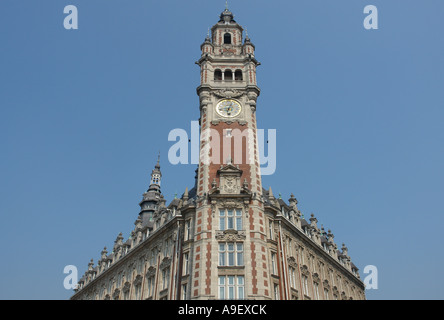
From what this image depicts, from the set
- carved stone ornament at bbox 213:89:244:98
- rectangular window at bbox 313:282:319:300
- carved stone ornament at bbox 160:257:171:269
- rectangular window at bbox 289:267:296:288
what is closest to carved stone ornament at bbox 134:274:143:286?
carved stone ornament at bbox 160:257:171:269

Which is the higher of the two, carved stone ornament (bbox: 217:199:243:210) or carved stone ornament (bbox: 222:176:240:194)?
carved stone ornament (bbox: 222:176:240:194)

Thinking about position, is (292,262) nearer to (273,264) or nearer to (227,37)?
(273,264)

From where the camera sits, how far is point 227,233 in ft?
151

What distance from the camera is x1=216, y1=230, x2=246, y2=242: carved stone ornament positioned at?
45.6m

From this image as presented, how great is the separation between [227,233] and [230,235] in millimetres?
425

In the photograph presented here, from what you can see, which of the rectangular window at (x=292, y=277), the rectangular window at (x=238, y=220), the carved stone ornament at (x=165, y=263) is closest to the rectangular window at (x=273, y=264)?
the rectangular window at (x=238, y=220)

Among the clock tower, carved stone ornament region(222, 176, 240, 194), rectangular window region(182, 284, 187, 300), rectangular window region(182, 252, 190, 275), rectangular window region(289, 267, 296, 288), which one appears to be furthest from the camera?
rectangular window region(289, 267, 296, 288)

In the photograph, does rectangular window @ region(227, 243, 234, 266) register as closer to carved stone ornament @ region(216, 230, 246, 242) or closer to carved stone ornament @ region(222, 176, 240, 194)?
carved stone ornament @ region(216, 230, 246, 242)

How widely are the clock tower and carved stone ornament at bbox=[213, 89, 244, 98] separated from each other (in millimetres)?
152

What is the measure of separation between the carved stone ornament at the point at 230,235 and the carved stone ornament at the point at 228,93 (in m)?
22.5

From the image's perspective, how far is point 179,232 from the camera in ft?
168
